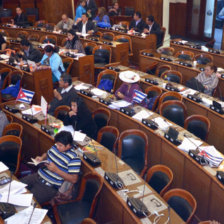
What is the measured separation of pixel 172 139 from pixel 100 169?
3.57 feet

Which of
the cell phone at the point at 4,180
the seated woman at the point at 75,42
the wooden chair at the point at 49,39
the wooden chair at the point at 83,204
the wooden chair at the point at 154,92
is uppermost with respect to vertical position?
the seated woman at the point at 75,42

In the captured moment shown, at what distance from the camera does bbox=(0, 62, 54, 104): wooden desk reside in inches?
291

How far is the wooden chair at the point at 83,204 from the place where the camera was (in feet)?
12.7

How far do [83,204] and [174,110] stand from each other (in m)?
2.37

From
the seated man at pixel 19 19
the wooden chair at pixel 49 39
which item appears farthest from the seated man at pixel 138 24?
the seated man at pixel 19 19

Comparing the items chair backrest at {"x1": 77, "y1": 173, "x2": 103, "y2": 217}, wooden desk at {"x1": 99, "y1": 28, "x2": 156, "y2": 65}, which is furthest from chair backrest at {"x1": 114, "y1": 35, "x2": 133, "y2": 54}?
chair backrest at {"x1": 77, "y1": 173, "x2": 103, "y2": 217}

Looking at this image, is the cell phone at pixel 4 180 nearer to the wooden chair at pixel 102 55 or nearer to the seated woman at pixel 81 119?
the seated woman at pixel 81 119

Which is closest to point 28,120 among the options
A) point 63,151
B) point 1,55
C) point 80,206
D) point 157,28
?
point 63,151

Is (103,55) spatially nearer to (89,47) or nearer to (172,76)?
(89,47)

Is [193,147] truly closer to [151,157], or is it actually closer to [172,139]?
[172,139]

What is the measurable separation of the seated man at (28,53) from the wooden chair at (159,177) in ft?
16.9

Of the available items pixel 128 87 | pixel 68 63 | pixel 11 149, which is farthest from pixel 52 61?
pixel 11 149

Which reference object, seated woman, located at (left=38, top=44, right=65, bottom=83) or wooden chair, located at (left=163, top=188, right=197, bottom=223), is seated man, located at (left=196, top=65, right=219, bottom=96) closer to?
seated woman, located at (left=38, top=44, right=65, bottom=83)

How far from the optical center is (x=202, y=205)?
166 inches
